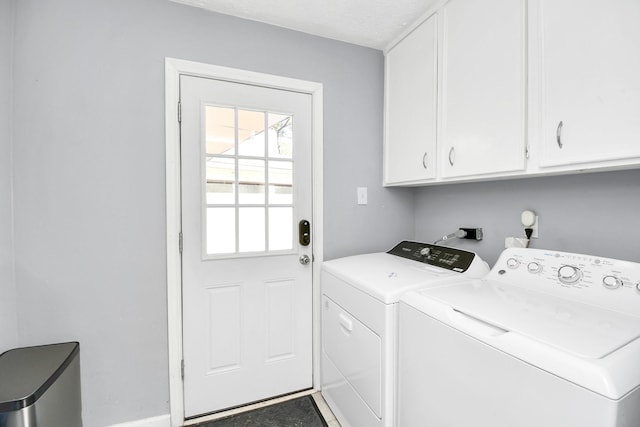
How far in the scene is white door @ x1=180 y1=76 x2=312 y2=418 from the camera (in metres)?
1.63

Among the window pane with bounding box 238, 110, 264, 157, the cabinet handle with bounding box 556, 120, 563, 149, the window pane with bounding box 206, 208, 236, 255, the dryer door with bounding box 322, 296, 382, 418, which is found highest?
the window pane with bounding box 238, 110, 264, 157

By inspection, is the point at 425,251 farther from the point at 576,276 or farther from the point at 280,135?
the point at 280,135

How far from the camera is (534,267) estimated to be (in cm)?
117

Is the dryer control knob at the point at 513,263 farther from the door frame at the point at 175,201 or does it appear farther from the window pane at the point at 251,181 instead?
the door frame at the point at 175,201

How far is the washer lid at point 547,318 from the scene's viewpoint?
2.33ft

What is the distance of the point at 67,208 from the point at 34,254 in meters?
0.26

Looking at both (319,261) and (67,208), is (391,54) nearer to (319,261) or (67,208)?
(319,261)

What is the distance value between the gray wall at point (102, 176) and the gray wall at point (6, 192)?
29 mm

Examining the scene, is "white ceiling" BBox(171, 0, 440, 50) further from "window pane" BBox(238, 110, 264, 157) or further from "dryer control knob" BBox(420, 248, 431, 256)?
"dryer control knob" BBox(420, 248, 431, 256)

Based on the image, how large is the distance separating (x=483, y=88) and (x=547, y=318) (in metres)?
1.00

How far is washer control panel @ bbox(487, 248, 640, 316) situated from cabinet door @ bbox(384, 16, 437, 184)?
615 millimetres

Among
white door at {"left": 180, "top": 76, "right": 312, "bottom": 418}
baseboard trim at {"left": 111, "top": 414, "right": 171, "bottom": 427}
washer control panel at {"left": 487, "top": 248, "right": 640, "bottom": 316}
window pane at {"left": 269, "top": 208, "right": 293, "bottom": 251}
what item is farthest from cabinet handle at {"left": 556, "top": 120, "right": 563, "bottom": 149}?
baseboard trim at {"left": 111, "top": 414, "right": 171, "bottom": 427}

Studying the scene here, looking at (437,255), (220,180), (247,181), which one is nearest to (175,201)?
(220,180)

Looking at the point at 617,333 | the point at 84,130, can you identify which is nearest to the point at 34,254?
the point at 84,130
